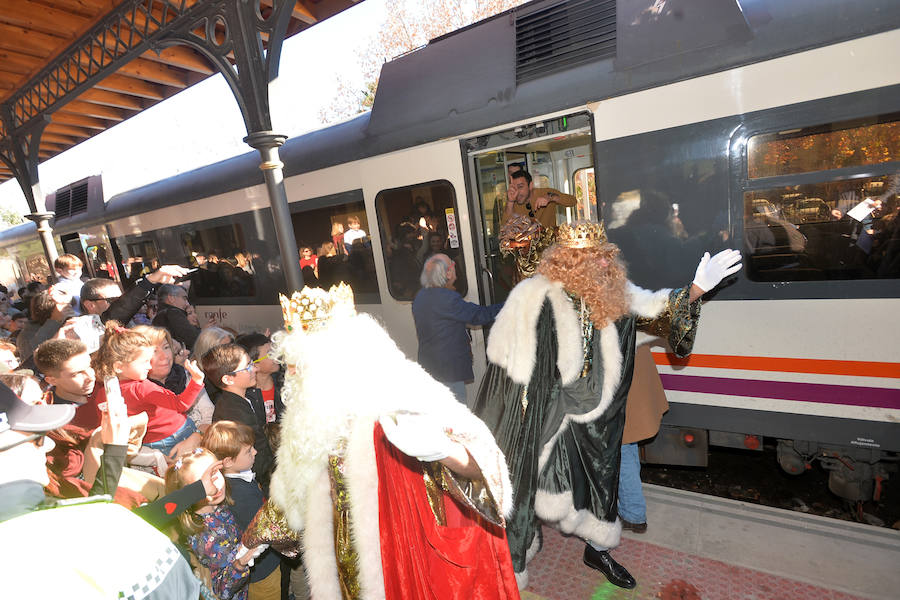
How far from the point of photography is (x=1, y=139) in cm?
788

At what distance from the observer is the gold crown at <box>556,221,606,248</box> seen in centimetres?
254

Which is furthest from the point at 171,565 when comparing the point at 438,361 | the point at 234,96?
the point at 234,96

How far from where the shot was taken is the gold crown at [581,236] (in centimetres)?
254

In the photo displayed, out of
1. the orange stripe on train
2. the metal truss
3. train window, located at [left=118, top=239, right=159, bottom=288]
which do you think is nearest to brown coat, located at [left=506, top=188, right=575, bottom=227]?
the orange stripe on train

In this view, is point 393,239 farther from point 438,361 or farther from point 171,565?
point 171,565

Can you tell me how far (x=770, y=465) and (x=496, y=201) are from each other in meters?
3.54

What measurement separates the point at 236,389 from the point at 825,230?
11.3 ft

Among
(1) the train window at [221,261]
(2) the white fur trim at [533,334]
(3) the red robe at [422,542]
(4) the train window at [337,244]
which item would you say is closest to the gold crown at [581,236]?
(2) the white fur trim at [533,334]

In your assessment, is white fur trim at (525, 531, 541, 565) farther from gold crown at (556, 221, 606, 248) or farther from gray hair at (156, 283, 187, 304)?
gray hair at (156, 283, 187, 304)

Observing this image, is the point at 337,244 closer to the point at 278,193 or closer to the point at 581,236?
the point at 278,193

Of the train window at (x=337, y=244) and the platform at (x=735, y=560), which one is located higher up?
the train window at (x=337, y=244)

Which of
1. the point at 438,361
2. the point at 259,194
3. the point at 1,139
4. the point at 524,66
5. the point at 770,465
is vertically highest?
the point at 1,139

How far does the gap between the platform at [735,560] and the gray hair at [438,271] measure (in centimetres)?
189

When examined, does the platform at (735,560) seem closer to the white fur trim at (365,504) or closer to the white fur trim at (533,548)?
the white fur trim at (533,548)
